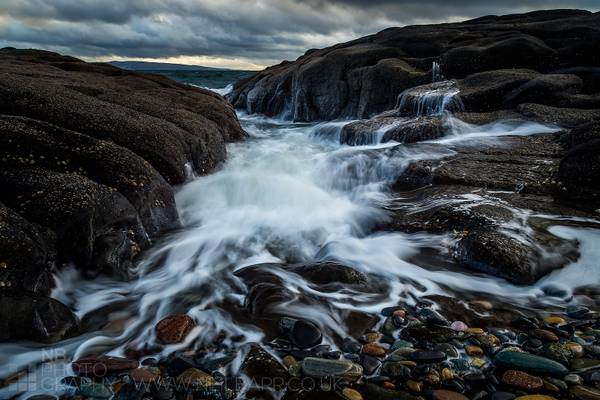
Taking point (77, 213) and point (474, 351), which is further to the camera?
point (77, 213)

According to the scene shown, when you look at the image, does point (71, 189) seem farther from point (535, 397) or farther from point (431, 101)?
point (431, 101)

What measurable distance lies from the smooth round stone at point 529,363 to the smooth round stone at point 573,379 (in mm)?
46

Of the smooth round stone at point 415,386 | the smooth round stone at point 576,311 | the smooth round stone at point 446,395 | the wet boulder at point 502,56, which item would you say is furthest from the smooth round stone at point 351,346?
the wet boulder at point 502,56

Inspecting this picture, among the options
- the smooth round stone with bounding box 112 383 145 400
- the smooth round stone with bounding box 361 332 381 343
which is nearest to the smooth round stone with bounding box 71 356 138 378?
the smooth round stone with bounding box 112 383 145 400

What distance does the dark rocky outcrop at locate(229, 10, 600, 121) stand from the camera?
52.7 feet

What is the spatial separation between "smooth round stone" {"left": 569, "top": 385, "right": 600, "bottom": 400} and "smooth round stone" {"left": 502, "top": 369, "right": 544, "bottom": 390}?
0.22 m

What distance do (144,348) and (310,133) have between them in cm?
1712

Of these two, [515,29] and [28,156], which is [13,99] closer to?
[28,156]

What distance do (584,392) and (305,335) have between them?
2384mm

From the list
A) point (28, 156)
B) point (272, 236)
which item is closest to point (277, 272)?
point (272, 236)

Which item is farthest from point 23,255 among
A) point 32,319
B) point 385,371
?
point 385,371

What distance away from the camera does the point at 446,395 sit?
10.6ft

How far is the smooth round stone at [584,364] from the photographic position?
11.3ft

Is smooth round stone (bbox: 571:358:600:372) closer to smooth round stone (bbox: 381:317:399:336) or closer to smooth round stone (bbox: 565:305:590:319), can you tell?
smooth round stone (bbox: 565:305:590:319)
